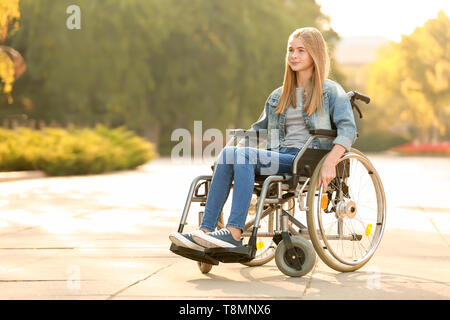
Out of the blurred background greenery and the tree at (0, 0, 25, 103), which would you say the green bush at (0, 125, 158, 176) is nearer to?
the tree at (0, 0, 25, 103)

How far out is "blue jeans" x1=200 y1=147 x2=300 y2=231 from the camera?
4.22m

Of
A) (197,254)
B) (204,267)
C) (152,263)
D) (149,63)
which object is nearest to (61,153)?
(152,263)

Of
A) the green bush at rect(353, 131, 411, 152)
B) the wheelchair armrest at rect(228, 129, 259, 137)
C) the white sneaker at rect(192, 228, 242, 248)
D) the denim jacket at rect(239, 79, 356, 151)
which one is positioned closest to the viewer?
the white sneaker at rect(192, 228, 242, 248)

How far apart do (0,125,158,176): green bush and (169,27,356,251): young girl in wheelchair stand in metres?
12.5

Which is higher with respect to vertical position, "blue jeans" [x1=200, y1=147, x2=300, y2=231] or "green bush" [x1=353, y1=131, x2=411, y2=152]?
"blue jeans" [x1=200, y1=147, x2=300, y2=231]

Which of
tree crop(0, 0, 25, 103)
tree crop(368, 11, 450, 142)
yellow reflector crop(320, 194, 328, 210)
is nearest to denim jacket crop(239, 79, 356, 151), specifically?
yellow reflector crop(320, 194, 328, 210)

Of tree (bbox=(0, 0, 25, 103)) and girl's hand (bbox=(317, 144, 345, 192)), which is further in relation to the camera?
tree (bbox=(0, 0, 25, 103))

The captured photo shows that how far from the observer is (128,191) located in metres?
12.1

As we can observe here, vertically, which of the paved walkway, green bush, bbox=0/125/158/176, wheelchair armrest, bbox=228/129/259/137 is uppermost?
wheelchair armrest, bbox=228/129/259/137

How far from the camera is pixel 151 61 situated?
3228 cm

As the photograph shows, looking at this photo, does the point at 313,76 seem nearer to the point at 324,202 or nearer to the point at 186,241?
the point at 324,202

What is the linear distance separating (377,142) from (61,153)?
34.3 metres

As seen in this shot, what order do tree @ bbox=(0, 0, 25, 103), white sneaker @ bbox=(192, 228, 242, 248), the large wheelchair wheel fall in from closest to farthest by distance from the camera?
white sneaker @ bbox=(192, 228, 242, 248) → the large wheelchair wheel → tree @ bbox=(0, 0, 25, 103)
